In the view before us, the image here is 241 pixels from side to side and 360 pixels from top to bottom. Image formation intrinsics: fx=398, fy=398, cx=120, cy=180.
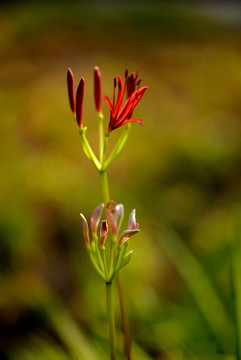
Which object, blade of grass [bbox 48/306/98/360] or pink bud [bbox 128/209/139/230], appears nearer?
pink bud [bbox 128/209/139/230]

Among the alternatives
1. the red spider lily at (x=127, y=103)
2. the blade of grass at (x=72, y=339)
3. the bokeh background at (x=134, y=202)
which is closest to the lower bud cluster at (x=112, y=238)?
the red spider lily at (x=127, y=103)

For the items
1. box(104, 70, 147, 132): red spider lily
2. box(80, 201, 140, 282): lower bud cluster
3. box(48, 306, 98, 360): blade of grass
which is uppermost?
box(104, 70, 147, 132): red spider lily

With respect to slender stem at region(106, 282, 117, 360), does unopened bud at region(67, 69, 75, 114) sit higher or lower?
higher

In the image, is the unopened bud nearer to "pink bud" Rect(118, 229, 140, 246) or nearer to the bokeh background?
"pink bud" Rect(118, 229, 140, 246)

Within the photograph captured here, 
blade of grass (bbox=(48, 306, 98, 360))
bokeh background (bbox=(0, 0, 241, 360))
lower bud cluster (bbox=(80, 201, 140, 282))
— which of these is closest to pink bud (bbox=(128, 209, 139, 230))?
lower bud cluster (bbox=(80, 201, 140, 282))

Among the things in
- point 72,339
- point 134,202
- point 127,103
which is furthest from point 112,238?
point 134,202

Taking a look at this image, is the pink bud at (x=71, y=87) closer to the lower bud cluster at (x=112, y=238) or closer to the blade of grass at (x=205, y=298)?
the lower bud cluster at (x=112, y=238)

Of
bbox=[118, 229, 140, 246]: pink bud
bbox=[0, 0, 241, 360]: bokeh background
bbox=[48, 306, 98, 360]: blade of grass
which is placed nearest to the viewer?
bbox=[118, 229, 140, 246]: pink bud

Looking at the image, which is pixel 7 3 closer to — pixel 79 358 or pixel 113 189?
pixel 113 189
